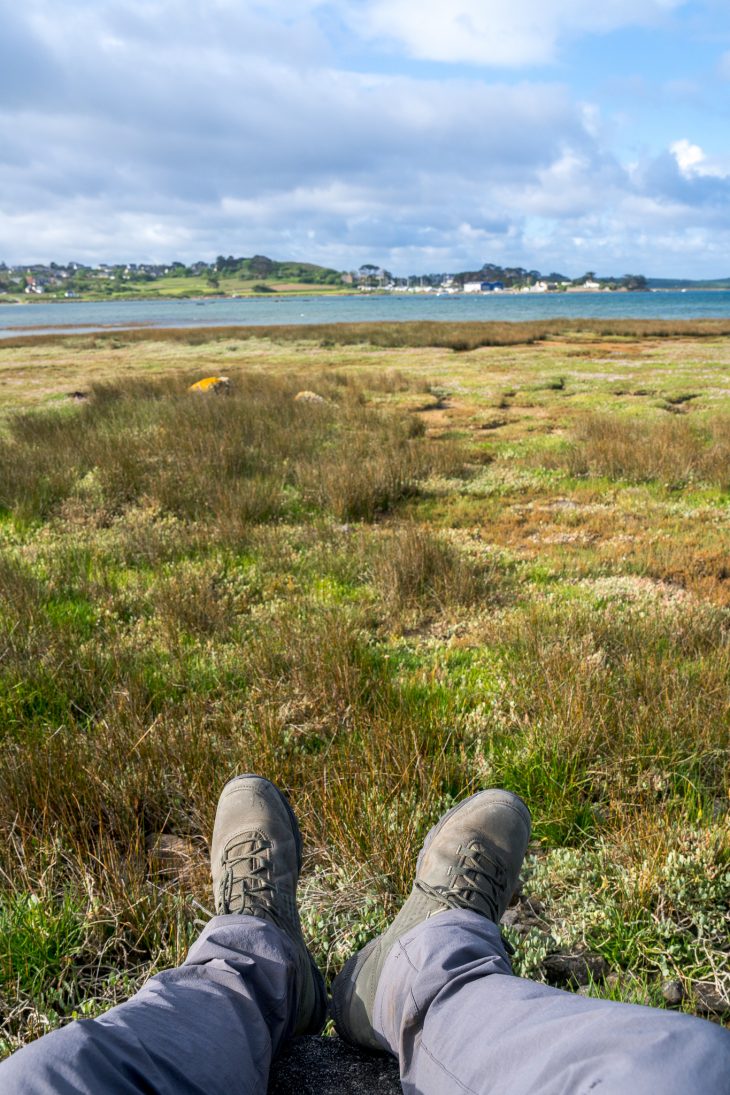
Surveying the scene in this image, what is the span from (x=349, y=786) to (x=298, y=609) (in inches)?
95.8

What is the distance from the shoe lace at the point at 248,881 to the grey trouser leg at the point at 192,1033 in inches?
5.0

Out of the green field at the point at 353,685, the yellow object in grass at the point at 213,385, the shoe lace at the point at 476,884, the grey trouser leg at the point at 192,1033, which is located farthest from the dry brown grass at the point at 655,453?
the grey trouser leg at the point at 192,1033

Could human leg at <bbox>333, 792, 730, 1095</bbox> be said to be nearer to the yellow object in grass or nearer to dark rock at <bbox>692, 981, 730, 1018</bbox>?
dark rock at <bbox>692, 981, 730, 1018</bbox>

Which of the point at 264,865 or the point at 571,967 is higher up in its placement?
the point at 264,865

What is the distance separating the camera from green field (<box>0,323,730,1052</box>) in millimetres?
2377

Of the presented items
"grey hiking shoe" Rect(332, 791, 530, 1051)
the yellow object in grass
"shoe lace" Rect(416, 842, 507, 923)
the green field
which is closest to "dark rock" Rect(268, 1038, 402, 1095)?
"grey hiking shoe" Rect(332, 791, 530, 1051)

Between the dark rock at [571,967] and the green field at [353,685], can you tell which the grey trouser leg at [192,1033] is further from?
the dark rock at [571,967]

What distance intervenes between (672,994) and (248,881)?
1.45 metres

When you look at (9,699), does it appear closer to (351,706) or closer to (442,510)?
(351,706)

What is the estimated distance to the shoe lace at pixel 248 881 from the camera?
2.21m

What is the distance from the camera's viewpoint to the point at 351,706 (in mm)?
3670

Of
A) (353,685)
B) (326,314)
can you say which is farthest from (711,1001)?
(326,314)

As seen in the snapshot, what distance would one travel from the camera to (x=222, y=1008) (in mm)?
1689

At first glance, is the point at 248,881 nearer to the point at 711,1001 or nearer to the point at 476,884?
the point at 476,884
